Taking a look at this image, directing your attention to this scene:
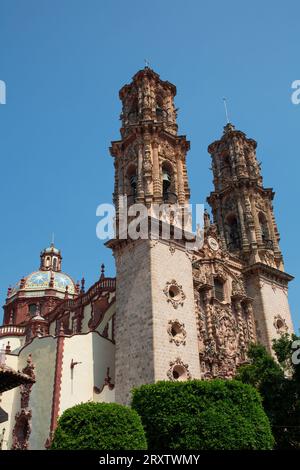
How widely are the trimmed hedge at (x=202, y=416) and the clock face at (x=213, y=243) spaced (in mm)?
13842

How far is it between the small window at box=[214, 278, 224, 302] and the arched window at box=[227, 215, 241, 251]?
5528 millimetres

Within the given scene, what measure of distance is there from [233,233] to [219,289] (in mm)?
7970

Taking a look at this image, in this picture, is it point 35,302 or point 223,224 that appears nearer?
point 223,224

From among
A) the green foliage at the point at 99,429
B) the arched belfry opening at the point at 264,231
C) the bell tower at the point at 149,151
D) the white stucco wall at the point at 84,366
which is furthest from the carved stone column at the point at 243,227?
the green foliage at the point at 99,429

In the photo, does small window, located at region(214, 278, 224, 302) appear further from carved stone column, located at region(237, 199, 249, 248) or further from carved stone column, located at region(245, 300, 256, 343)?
carved stone column, located at region(237, 199, 249, 248)

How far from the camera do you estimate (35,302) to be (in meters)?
46.7

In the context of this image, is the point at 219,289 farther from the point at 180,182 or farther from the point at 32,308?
the point at 32,308

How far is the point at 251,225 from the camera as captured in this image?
121 ft

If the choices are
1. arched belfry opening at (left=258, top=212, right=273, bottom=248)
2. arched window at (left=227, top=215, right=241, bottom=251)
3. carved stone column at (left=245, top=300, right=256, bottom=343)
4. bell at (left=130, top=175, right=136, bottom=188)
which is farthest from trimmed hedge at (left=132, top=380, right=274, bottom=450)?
arched belfry opening at (left=258, top=212, right=273, bottom=248)

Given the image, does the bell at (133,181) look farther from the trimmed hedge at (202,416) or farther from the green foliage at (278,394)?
the trimmed hedge at (202,416)
